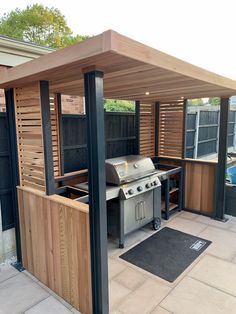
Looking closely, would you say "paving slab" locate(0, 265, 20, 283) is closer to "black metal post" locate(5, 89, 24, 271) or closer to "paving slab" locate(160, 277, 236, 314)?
"black metal post" locate(5, 89, 24, 271)

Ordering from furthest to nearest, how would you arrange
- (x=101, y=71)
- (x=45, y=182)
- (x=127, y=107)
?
(x=127, y=107), (x=45, y=182), (x=101, y=71)

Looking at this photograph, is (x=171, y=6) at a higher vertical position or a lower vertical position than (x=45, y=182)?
higher

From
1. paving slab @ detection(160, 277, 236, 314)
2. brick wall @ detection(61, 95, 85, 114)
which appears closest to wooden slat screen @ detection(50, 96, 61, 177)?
brick wall @ detection(61, 95, 85, 114)

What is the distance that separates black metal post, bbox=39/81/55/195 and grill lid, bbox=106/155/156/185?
3.35ft

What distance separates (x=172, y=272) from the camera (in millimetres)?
2771

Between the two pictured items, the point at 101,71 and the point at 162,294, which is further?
the point at 162,294

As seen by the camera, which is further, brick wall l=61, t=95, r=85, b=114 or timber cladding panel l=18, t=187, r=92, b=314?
brick wall l=61, t=95, r=85, b=114

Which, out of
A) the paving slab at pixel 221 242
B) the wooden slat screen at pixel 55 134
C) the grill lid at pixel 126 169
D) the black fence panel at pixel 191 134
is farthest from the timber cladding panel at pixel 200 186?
the wooden slat screen at pixel 55 134

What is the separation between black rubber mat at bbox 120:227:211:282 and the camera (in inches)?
112

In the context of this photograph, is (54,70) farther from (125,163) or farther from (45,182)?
(125,163)

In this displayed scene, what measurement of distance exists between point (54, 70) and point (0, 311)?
2.23 metres

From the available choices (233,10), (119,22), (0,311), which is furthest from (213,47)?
(0,311)

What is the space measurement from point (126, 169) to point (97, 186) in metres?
1.56

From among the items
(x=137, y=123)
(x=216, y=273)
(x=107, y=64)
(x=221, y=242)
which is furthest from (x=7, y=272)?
(x=137, y=123)
